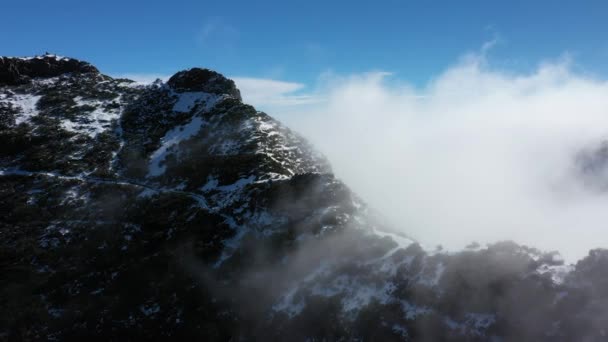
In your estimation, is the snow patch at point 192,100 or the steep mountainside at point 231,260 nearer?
the steep mountainside at point 231,260

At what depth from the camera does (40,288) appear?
45.5 metres

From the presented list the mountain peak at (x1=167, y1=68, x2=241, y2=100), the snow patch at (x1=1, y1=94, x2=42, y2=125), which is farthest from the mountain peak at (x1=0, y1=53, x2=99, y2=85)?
the mountain peak at (x1=167, y1=68, x2=241, y2=100)

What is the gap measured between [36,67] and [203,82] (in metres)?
54.5

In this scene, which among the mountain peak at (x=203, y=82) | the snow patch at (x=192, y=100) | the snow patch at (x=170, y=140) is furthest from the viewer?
the mountain peak at (x=203, y=82)

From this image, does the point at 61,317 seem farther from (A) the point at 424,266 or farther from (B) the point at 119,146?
(B) the point at 119,146

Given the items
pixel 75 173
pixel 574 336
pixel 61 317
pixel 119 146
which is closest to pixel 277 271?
pixel 61 317

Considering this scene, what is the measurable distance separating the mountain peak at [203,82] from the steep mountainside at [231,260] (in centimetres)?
2510

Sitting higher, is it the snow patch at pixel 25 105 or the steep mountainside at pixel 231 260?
the snow patch at pixel 25 105

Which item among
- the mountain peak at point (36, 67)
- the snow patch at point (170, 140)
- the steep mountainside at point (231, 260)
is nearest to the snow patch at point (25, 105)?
the steep mountainside at point (231, 260)

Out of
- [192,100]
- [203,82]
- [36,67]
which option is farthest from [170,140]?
[36,67]

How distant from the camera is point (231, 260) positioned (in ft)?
159

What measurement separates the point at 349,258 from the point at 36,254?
4548cm

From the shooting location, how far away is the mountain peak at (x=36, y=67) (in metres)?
103

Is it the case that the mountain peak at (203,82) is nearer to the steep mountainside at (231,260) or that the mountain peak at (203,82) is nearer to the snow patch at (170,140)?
the snow patch at (170,140)
